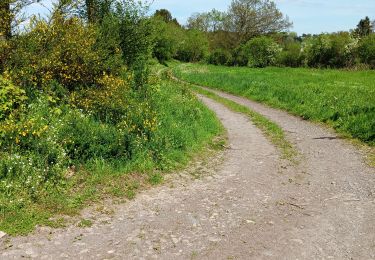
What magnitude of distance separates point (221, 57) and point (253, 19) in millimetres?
8316

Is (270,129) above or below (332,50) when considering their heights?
below

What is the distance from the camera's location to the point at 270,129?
555 inches

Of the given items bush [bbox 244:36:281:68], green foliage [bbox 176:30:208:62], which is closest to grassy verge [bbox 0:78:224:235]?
bush [bbox 244:36:281:68]

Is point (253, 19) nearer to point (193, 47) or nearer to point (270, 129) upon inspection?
point (193, 47)

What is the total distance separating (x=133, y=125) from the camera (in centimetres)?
931

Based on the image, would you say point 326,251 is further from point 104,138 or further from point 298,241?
point 104,138

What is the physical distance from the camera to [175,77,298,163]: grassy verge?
10961mm

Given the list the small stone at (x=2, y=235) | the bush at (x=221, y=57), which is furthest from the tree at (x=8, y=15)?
the bush at (x=221, y=57)

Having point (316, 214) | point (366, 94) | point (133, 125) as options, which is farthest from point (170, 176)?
point (366, 94)

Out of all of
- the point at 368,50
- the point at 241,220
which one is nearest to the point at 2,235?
the point at 241,220

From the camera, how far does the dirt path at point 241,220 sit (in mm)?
5336

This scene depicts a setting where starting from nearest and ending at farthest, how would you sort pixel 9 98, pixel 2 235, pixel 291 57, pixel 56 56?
1. pixel 2 235
2. pixel 9 98
3. pixel 56 56
4. pixel 291 57

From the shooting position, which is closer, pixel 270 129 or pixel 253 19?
pixel 270 129

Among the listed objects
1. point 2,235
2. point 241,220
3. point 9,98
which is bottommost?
point 241,220
